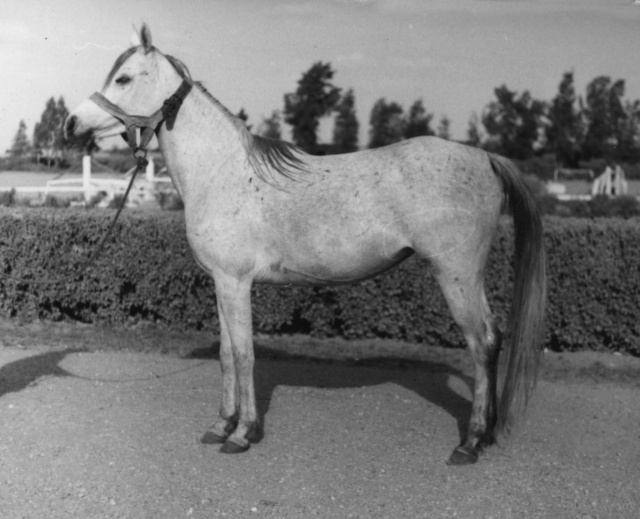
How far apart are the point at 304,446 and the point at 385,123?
195 inches

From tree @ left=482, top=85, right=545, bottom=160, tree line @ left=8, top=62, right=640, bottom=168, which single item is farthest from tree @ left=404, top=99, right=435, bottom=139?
tree @ left=482, top=85, right=545, bottom=160

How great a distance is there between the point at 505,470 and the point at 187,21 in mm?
3730

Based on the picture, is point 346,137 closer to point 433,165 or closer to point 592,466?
point 433,165

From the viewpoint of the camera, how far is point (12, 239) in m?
8.38

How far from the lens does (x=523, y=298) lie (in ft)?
15.1

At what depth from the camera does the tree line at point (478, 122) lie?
7137mm

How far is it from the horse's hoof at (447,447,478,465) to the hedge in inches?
128

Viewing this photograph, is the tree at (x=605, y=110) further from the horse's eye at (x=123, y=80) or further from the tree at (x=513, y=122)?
the horse's eye at (x=123, y=80)

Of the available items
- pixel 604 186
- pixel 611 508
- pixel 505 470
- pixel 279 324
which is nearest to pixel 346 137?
pixel 279 324

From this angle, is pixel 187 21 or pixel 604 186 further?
pixel 604 186

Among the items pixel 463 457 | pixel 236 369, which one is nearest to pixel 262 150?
pixel 236 369

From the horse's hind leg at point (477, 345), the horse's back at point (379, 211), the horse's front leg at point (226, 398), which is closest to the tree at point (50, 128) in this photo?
the horse's front leg at point (226, 398)

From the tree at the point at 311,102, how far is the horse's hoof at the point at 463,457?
3521 millimetres

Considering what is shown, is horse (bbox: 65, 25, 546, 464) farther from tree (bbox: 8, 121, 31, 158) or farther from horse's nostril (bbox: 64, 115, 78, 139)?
tree (bbox: 8, 121, 31, 158)
